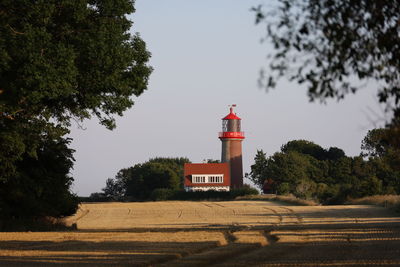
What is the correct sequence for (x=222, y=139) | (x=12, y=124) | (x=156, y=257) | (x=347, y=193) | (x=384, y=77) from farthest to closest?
(x=222, y=139), (x=347, y=193), (x=12, y=124), (x=156, y=257), (x=384, y=77)

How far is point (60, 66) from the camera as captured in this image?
1179 inches

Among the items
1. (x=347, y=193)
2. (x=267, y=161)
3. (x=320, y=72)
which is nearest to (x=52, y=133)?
(x=320, y=72)

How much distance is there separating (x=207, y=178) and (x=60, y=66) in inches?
4522

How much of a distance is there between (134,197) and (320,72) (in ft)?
460

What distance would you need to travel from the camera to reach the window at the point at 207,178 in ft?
468

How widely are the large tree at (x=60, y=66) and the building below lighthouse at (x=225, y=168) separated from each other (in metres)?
101

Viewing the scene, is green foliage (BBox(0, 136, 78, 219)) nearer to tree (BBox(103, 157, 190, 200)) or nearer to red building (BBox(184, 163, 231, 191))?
red building (BBox(184, 163, 231, 191))

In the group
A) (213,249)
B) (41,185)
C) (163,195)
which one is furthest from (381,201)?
(213,249)

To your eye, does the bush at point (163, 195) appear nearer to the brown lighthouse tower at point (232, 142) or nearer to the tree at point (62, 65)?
the brown lighthouse tower at point (232, 142)

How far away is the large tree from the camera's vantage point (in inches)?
1161

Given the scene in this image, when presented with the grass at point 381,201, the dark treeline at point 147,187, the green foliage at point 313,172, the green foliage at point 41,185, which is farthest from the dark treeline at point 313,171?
the green foliage at point 41,185

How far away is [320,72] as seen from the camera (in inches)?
503

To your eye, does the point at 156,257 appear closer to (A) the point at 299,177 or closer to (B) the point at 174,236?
(B) the point at 174,236

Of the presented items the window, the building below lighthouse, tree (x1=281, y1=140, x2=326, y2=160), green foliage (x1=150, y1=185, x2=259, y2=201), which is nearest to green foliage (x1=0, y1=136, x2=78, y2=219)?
green foliage (x1=150, y1=185, x2=259, y2=201)
